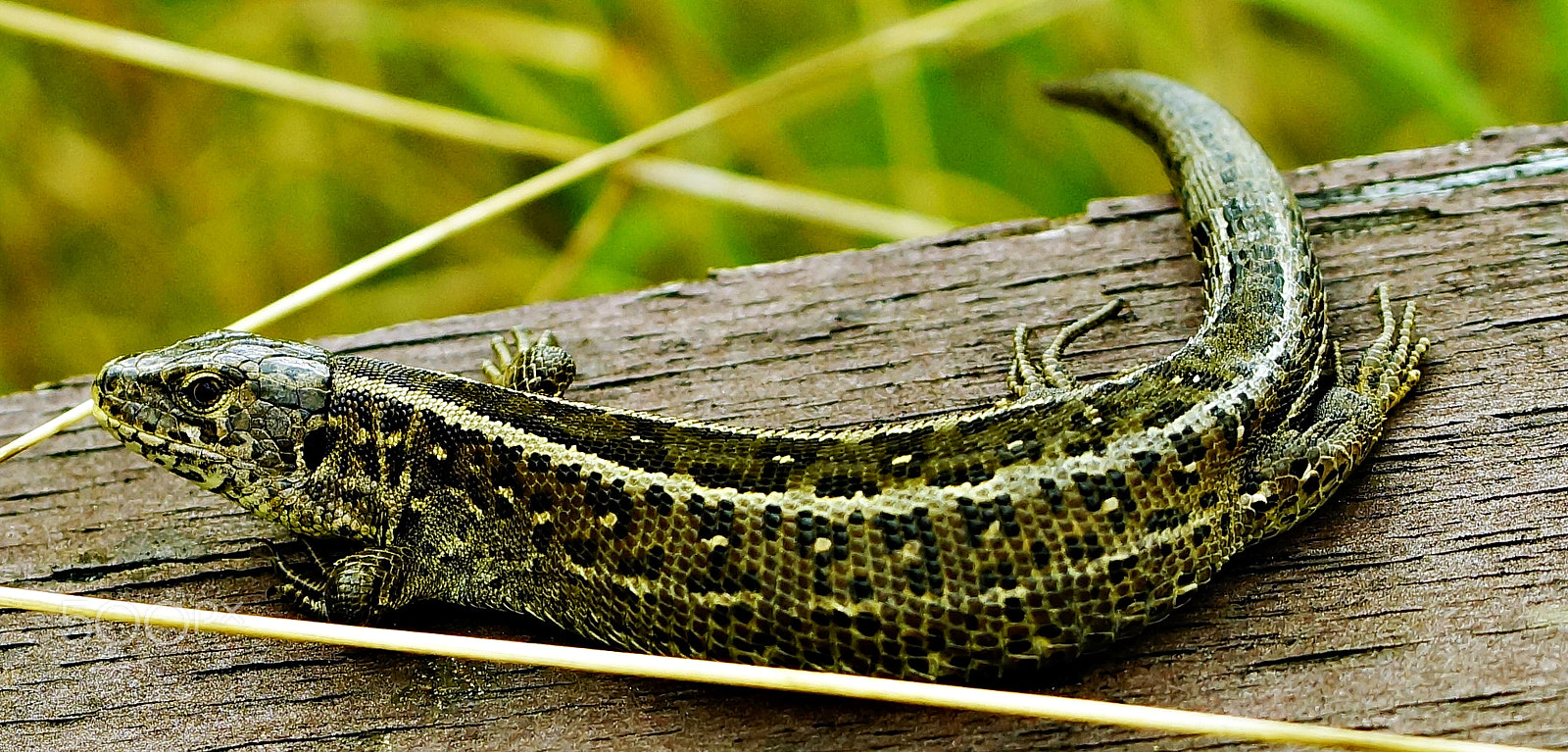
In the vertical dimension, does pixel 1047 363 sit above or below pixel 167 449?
above

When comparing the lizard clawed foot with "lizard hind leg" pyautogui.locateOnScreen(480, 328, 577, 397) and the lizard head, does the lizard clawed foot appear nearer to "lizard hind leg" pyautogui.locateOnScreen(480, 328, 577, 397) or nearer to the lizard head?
"lizard hind leg" pyautogui.locateOnScreen(480, 328, 577, 397)

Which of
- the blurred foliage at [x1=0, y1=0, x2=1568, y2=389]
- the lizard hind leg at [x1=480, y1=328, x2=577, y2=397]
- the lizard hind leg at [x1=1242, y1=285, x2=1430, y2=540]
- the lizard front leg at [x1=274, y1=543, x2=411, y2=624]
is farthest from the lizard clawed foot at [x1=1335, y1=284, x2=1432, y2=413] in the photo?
the lizard front leg at [x1=274, y1=543, x2=411, y2=624]

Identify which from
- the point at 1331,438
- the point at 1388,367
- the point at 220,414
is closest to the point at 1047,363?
the point at 1331,438

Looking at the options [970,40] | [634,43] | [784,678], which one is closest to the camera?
[784,678]

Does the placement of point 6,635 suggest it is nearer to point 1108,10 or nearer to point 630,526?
point 630,526

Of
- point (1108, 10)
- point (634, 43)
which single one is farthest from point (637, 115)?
point (1108, 10)

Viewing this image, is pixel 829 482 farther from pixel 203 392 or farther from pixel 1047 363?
pixel 203 392
